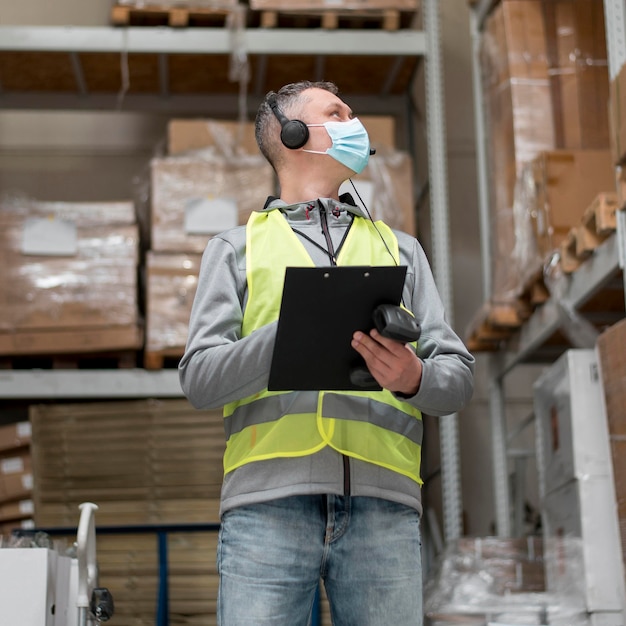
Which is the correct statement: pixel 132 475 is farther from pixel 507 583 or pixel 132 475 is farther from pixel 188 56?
pixel 188 56

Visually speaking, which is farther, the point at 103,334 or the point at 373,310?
the point at 103,334

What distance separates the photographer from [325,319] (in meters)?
1.85

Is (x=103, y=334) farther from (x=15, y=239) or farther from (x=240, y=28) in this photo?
(x=240, y=28)

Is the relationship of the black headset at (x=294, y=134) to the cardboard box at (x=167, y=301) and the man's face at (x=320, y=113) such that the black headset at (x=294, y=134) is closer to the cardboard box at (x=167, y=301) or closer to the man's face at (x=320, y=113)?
the man's face at (x=320, y=113)

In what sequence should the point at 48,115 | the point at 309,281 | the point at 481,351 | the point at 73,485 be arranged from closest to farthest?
the point at 309,281 → the point at 73,485 → the point at 481,351 → the point at 48,115

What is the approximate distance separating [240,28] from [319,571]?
503cm

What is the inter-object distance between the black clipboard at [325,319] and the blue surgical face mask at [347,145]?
0.52m

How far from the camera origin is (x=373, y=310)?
6.08 ft

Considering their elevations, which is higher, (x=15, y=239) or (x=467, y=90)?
(x=467, y=90)

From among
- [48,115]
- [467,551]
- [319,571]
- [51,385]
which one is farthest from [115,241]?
[319,571]

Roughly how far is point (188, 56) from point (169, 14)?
38 centimetres

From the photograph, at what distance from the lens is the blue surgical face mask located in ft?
7.50

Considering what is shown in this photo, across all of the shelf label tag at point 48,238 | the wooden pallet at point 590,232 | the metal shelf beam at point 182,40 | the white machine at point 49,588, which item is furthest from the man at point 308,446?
the metal shelf beam at point 182,40

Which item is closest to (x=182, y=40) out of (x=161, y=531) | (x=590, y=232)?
(x=161, y=531)
